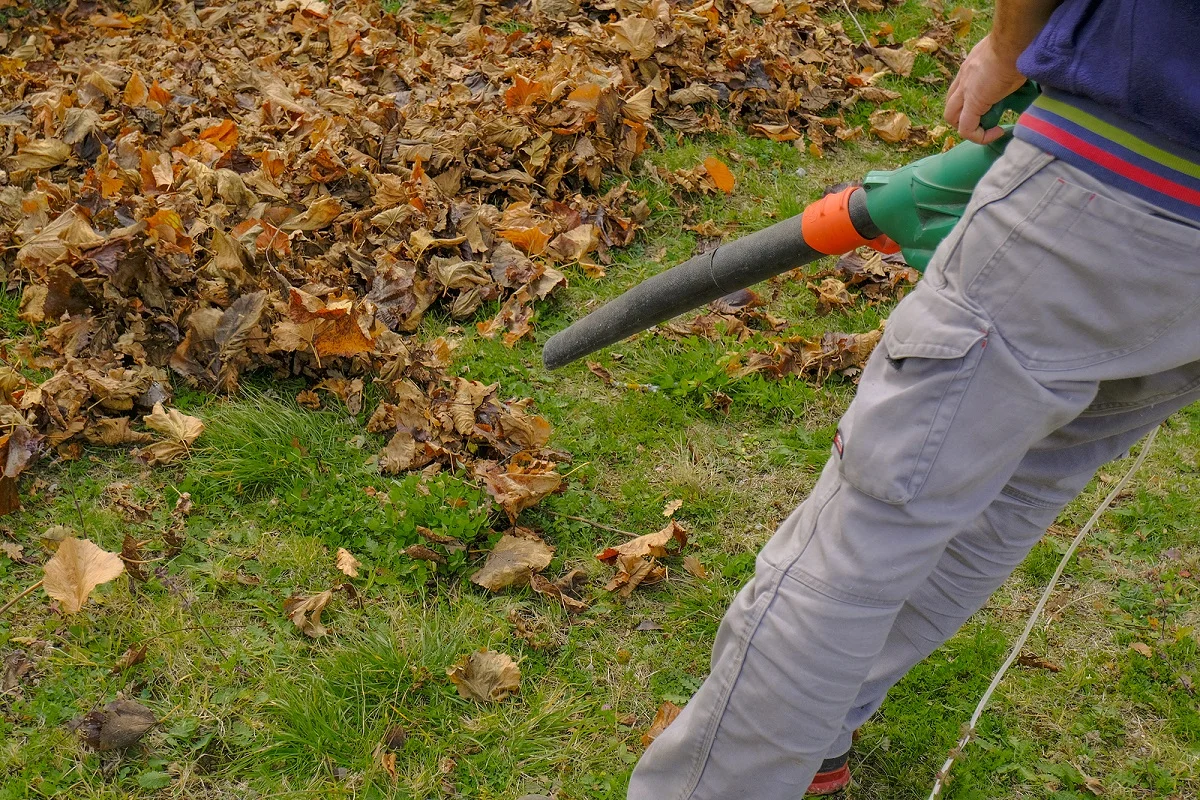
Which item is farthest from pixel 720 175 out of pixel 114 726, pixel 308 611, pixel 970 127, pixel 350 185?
pixel 114 726

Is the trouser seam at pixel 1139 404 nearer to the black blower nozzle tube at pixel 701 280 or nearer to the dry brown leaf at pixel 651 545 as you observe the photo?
the black blower nozzle tube at pixel 701 280

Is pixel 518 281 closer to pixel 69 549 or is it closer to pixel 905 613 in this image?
pixel 69 549

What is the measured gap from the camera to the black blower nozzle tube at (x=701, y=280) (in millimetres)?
2092

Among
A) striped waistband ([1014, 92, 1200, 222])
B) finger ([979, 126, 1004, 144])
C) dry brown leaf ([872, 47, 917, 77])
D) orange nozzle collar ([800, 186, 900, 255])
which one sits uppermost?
striped waistband ([1014, 92, 1200, 222])

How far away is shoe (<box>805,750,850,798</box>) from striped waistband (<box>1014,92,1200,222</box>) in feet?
4.56

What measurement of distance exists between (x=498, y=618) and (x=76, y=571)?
1034mm

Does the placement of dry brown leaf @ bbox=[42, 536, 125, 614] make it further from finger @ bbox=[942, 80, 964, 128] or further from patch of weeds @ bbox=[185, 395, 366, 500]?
finger @ bbox=[942, 80, 964, 128]

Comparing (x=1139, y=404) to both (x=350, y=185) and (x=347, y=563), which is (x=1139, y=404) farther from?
(x=350, y=185)

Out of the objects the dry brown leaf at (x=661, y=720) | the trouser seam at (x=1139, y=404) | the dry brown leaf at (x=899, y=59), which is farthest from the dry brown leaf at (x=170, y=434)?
the dry brown leaf at (x=899, y=59)

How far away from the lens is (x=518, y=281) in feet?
11.5

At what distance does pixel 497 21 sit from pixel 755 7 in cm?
134

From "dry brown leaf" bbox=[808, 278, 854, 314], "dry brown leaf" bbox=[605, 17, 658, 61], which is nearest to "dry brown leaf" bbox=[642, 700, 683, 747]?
"dry brown leaf" bbox=[808, 278, 854, 314]

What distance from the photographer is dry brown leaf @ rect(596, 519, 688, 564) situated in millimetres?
2691

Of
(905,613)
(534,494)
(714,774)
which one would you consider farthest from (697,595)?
(714,774)
